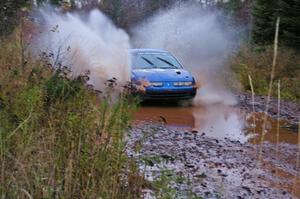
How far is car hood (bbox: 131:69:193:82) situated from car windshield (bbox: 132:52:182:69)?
0.42m

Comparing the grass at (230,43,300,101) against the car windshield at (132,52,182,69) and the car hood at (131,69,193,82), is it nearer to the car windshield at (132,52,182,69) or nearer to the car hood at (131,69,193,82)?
the car windshield at (132,52,182,69)

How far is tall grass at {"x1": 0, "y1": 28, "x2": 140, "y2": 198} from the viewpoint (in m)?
3.70

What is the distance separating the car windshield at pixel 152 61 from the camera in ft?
48.2

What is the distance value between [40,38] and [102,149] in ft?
24.4

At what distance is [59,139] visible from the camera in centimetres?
440

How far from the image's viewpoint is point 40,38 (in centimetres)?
1132

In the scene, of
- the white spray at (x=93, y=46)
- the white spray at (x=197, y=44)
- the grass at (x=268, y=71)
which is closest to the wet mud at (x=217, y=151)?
the white spray at (x=93, y=46)

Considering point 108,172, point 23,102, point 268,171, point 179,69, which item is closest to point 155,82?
point 179,69

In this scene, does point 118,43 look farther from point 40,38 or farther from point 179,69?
point 40,38

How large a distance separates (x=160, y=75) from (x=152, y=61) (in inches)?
42.8

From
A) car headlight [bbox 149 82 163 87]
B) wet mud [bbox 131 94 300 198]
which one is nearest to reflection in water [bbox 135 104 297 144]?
wet mud [bbox 131 94 300 198]

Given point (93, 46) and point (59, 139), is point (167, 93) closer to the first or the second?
point (93, 46)

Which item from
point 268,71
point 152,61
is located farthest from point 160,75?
point 268,71

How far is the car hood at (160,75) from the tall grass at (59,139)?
7.78 m
